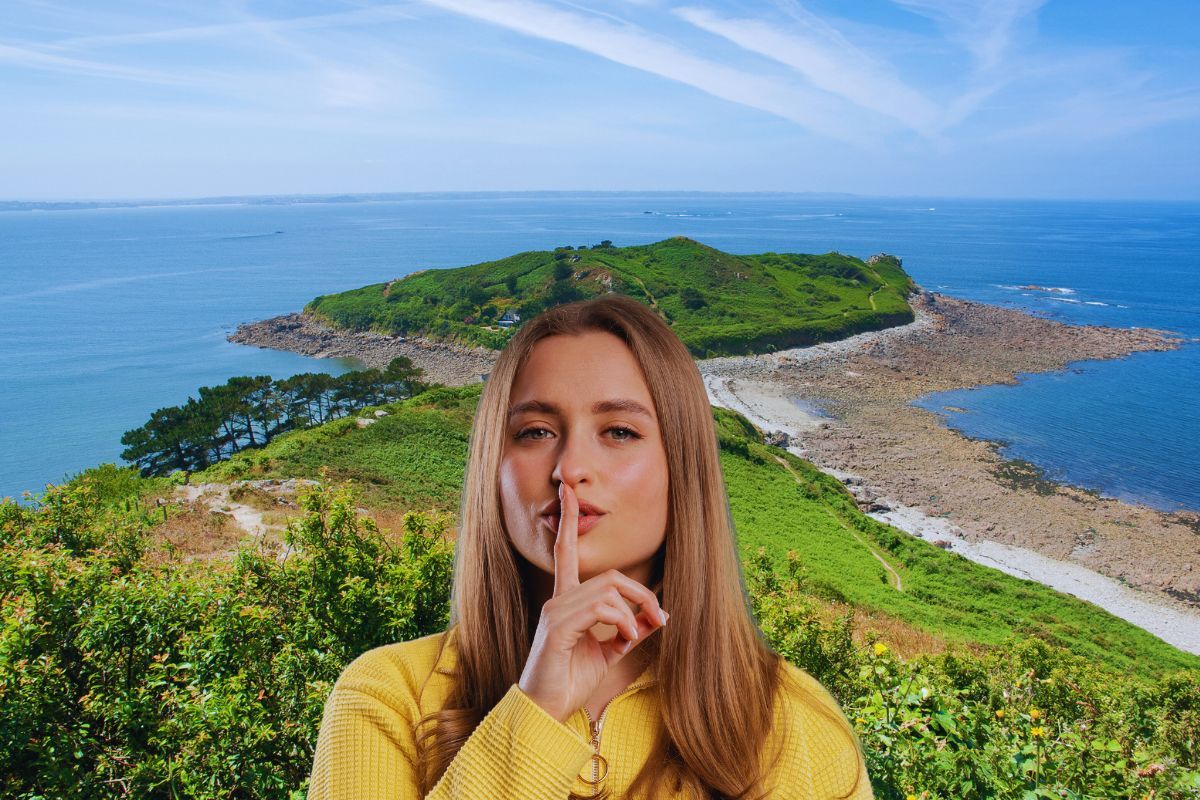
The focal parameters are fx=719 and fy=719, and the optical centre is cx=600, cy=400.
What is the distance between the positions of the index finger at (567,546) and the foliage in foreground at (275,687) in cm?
292

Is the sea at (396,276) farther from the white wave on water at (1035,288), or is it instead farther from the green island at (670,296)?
the green island at (670,296)

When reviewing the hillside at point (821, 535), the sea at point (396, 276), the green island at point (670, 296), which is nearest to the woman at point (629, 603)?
the sea at point (396, 276)

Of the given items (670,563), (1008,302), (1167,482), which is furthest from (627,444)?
(1008,302)

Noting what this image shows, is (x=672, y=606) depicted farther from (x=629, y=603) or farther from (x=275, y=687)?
(x=275, y=687)

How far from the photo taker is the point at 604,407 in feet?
4.25

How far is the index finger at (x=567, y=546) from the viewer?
3.72ft

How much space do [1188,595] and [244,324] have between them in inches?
2631

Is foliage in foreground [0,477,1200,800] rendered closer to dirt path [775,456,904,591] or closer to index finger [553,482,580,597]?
index finger [553,482,580,597]

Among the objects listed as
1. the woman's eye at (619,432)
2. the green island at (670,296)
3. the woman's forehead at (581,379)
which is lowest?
the green island at (670,296)

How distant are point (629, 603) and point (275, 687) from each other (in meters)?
4.27

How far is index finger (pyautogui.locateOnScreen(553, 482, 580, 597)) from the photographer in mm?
1134

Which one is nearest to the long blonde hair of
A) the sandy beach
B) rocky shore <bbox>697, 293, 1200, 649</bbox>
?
the sandy beach

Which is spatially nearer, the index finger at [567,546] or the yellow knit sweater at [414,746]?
the index finger at [567,546]

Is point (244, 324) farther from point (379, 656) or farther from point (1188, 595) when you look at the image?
point (379, 656)
